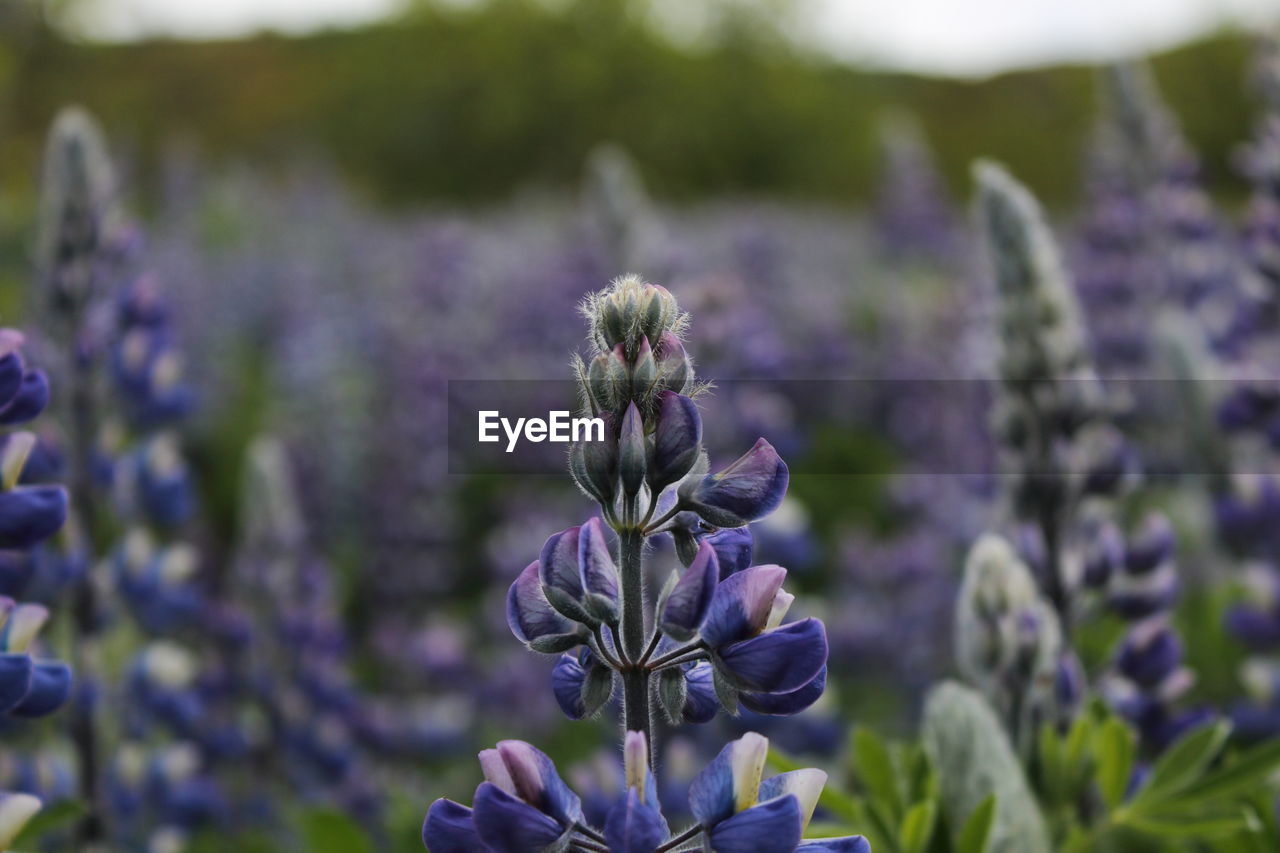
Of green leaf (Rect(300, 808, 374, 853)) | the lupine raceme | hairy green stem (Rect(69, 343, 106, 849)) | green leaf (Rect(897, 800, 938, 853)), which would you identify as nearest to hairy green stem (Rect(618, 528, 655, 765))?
the lupine raceme

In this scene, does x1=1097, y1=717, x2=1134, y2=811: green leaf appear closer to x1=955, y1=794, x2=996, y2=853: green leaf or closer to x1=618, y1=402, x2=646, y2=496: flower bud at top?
x1=955, y1=794, x2=996, y2=853: green leaf

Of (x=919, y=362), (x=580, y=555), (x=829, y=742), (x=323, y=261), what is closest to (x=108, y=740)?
(x=829, y=742)

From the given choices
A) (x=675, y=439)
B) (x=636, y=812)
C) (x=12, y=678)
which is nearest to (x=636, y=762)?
(x=636, y=812)

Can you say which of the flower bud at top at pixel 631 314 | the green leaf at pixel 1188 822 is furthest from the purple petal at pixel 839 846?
the green leaf at pixel 1188 822

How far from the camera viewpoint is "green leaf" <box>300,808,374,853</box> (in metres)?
1.74

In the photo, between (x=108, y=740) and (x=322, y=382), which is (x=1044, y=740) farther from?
(x=322, y=382)

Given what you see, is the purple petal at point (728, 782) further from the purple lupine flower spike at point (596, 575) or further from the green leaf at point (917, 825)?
the green leaf at point (917, 825)

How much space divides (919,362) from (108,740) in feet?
13.5

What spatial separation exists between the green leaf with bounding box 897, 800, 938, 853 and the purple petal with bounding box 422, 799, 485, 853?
49cm

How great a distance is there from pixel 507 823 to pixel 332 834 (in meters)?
1.03

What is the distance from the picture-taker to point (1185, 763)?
4.41 feet

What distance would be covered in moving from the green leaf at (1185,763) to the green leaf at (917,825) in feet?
1.07

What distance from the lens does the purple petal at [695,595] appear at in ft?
2.83

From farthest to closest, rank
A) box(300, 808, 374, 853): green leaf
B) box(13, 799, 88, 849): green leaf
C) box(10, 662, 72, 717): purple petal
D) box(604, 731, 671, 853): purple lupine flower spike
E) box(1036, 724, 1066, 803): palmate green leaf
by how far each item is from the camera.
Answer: box(300, 808, 374, 853): green leaf, box(1036, 724, 1066, 803): palmate green leaf, box(13, 799, 88, 849): green leaf, box(10, 662, 72, 717): purple petal, box(604, 731, 671, 853): purple lupine flower spike
